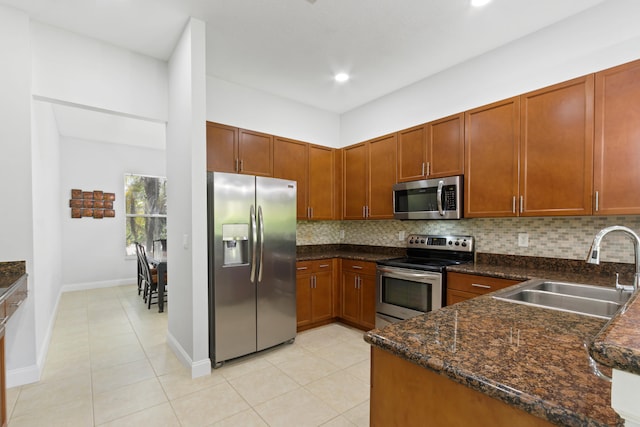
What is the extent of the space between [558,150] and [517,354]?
2.07 meters

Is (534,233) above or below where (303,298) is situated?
above

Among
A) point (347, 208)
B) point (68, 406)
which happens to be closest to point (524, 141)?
point (347, 208)

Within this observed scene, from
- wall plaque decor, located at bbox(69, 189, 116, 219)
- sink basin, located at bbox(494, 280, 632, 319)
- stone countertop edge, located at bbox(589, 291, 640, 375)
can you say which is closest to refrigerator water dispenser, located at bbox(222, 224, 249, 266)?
sink basin, located at bbox(494, 280, 632, 319)

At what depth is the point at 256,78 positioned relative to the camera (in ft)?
11.2

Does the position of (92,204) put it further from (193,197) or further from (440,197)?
(440,197)

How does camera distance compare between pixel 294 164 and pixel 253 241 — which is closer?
pixel 253 241

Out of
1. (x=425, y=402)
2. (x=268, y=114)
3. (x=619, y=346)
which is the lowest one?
(x=425, y=402)

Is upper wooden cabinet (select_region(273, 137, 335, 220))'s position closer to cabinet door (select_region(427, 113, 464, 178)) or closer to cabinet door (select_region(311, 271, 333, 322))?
cabinet door (select_region(311, 271, 333, 322))

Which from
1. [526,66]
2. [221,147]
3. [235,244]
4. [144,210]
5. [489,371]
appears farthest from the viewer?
[144,210]

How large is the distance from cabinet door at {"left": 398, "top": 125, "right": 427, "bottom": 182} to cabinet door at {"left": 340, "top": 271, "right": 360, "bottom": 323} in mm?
1274

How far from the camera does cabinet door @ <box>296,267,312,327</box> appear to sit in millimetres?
3459

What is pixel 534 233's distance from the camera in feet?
8.75

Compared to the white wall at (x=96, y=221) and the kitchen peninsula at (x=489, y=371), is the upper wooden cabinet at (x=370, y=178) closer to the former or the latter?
the kitchen peninsula at (x=489, y=371)

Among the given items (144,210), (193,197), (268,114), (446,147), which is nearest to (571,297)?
(446,147)
